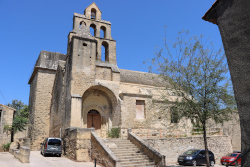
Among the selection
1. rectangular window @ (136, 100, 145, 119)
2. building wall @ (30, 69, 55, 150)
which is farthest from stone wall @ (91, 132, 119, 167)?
building wall @ (30, 69, 55, 150)

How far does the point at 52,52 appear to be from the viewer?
29.5m

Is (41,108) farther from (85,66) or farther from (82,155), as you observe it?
(82,155)

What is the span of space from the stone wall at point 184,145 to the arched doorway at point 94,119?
572cm

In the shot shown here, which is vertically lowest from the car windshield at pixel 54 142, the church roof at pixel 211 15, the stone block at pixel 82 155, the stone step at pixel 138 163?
the stone step at pixel 138 163

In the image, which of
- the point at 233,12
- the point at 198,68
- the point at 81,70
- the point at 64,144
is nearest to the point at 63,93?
the point at 81,70

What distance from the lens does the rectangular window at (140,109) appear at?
19044mm

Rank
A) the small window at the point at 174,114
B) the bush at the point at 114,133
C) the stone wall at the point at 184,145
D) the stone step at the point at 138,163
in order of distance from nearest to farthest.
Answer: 1. the small window at the point at 174,114
2. the stone step at the point at 138,163
3. the stone wall at the point at 184,145
4. the bush at the point at 114,133

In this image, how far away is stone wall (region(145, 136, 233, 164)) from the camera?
1583 centimetres

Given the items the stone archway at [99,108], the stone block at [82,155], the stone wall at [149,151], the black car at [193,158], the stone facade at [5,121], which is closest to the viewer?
the stone wall at [149,151]

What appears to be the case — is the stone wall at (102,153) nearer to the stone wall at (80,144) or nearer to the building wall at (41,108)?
the stone wall at (80,144)

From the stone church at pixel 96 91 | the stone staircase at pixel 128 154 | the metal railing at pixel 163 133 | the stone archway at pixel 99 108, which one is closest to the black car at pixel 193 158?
the metal railing at pixel 163 133

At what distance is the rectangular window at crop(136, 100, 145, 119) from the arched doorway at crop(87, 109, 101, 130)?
3666mm

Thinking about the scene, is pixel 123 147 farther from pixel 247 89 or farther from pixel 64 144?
pixel 247 89

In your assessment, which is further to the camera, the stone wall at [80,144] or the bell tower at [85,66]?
the bell tower at [85,66]
